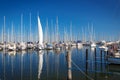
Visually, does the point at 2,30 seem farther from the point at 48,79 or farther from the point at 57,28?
the point at 48,79

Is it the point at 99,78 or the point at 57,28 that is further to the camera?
the point at 57,28

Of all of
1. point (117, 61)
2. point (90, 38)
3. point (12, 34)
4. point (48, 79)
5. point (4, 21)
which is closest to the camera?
point (48, 79)

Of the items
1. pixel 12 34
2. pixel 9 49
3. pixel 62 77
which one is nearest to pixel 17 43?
pixel 12 34

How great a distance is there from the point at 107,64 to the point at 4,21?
Answer: 126 feet

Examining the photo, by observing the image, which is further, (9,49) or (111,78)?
(9,49)

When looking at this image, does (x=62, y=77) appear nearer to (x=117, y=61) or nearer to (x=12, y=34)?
(x=117, y=61)

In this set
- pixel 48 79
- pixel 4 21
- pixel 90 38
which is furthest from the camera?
pixel 90 38

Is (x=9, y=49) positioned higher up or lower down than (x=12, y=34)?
lower down

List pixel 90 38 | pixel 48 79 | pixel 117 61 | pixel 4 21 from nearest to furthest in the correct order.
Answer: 1. pixel 48 79
2. pixel 117 61
3. pixel 4 21
4. pixel 90 38

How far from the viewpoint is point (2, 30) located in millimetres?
60125

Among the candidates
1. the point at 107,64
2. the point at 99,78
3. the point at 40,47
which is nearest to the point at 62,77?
the point at 99,78

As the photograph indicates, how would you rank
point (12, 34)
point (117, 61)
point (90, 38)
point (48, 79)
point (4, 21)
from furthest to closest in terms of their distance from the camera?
point (90, 38) < point (12, 34) < point (4, 21) < point (117, 61) < point (48, 79)

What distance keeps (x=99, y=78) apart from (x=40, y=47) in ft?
135

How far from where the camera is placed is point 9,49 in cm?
5944
